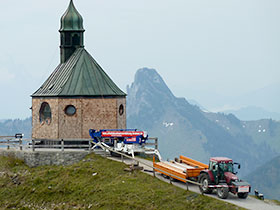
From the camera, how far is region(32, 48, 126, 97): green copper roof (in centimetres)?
4000

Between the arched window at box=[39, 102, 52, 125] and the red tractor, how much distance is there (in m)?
15.6

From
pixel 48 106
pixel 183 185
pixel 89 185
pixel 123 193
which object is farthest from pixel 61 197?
pixel 48 106

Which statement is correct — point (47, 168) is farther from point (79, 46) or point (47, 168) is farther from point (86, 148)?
point (79, 46)

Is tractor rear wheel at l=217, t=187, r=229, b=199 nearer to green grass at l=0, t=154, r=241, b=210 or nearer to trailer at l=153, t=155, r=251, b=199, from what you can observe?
trailer at l=153, t=155, r=251, b=199

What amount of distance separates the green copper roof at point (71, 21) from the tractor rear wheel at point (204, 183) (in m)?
18.3

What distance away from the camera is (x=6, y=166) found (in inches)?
1503

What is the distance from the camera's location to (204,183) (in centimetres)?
2845

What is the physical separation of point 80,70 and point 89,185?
1134 centimetres

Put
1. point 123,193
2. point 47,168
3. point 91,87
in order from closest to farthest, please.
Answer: point 123,193 → point 47,168 → point 91,87

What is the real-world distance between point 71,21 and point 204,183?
19.3 meters

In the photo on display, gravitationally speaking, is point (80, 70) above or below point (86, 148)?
above

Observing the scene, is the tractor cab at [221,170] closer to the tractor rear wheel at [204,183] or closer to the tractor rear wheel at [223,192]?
the tractor rear wheel at [204,183]

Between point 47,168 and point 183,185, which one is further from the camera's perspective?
point 47,168

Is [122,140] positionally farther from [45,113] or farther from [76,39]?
[76,39]
